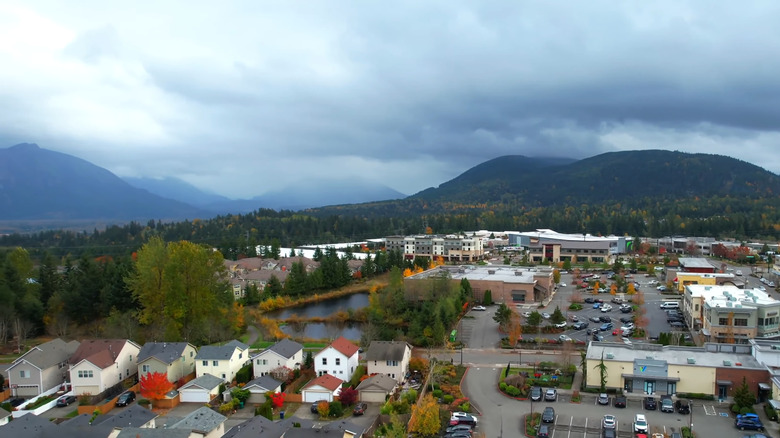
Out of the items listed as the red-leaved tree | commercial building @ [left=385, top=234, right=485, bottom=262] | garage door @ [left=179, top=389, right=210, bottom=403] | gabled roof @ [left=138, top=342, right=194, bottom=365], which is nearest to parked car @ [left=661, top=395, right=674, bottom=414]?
garage door @ [left=179, top=389, right=210, bottom=403]

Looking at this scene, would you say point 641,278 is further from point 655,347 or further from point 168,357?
point 168,357

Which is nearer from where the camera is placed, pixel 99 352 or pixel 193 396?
pixel 193 396

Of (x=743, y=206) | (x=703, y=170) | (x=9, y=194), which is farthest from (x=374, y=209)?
(x=9, y=194)

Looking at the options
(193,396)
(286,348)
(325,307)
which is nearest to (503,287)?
(325,307)

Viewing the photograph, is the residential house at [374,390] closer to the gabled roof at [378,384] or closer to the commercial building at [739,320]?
the gabled roof at [378,384]

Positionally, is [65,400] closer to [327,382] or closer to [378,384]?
[327,382]

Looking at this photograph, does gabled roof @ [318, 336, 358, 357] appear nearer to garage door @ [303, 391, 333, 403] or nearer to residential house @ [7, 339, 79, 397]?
garage door @ [303, 391, 333, 403]
